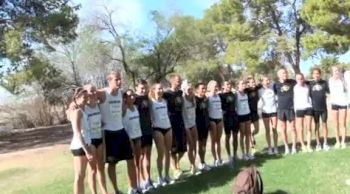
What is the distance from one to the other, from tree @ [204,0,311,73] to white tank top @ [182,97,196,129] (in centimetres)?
2901

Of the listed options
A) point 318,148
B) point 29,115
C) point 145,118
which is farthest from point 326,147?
point 29,115

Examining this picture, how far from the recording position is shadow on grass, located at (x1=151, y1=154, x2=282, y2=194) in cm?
1001

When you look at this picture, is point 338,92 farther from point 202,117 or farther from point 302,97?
point 202,117

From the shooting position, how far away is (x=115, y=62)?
55969 mm

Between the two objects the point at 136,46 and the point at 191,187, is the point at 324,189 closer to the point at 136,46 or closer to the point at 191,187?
the point at 191,187

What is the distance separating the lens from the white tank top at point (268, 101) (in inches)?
526

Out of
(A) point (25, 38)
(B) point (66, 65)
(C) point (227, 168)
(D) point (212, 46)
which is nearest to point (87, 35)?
(B) point (66, 65)

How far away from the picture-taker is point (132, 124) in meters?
10.3

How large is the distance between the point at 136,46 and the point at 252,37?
1413 cm

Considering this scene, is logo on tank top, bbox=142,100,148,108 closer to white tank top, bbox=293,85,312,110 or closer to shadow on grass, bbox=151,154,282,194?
shadow on grass, bbox=151,154,282,194

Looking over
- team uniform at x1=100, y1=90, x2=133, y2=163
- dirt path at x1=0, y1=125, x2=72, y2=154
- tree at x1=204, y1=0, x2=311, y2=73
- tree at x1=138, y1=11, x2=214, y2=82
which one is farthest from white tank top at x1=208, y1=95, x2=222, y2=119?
tree at x1=138, y1=11, x2=214, y2=82

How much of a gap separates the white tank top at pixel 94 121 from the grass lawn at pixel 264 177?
1.62 m

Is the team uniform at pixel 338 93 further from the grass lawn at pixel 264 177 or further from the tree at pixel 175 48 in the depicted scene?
the tree at pixel 175 48

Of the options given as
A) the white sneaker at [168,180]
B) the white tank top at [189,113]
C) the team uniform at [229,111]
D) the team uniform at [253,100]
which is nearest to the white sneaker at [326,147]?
the team uniform at [253,100]
